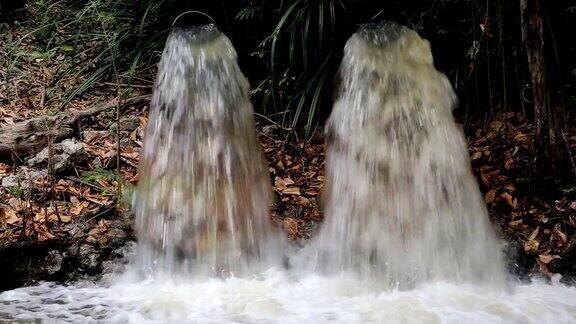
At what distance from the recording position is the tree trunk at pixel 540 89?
3.38 m

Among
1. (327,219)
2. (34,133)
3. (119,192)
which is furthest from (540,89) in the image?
(34,133)

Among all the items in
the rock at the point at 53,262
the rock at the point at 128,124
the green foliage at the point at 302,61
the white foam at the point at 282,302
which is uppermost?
the green foliage at the point at 302,61

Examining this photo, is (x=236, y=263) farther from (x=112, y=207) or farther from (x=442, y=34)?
(x=442, y=34)

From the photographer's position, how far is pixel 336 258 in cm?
331

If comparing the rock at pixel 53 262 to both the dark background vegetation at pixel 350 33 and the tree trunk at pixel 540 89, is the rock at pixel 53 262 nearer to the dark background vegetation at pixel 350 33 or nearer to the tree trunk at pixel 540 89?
the dark background vegetation at pixel 350 33

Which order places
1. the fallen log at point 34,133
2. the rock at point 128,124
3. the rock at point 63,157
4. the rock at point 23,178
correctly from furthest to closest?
the rock at point 128,124, the fallen log at point 34,133, the rock at point 63,157, the rock at point 23,178

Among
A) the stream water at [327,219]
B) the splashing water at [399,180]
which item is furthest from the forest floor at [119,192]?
the splashing water at [399,180]

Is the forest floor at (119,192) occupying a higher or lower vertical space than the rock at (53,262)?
higher

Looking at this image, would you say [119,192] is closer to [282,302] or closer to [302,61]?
[282,302]

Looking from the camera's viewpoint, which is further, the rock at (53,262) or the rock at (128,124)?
the rock at (128,124)

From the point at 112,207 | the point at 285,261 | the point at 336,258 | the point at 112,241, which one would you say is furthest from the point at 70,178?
the point at 336,258

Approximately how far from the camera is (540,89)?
346 cm

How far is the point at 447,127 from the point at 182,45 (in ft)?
5.74

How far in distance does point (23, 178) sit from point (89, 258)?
3.09 feet
